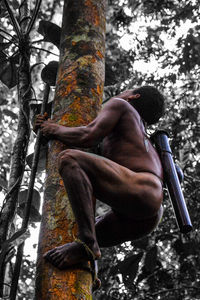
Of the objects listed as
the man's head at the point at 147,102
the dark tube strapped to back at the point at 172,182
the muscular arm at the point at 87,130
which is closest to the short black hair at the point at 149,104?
the man's head at the point at 147,102

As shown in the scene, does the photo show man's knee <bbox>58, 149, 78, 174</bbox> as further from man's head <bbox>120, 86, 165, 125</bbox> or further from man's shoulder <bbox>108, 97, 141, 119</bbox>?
man's head <bbox>120, 86, 165, 125</bbox>

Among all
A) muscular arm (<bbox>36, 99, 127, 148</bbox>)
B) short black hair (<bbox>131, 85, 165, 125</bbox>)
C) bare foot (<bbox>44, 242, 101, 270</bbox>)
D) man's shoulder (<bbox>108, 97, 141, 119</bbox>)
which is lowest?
bare foot (<bbox>44, 242, 101, 270</bbox>)

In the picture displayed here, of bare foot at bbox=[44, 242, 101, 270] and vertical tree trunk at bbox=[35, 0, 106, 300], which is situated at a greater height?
vertical tree trunk at bbox=[35, 0, 106, 300]

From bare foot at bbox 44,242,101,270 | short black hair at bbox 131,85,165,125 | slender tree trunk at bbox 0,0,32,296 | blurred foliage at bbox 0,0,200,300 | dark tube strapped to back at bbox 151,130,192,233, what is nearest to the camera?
A: bare foot at bbox 44,242,101,270

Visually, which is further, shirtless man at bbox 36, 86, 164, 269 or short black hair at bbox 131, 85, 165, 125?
short black hair at bbox 131, 85, 165, 125

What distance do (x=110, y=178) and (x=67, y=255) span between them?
511 millimetres

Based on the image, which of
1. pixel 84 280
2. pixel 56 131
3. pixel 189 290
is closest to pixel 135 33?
pixel 189 290

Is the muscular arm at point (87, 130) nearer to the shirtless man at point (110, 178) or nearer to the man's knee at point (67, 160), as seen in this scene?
the shirtless man at point (110, 178)

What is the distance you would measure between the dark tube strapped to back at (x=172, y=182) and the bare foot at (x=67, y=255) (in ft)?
2.39

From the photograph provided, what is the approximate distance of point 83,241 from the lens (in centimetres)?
209

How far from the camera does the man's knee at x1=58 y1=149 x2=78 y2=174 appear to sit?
2137 millimetres

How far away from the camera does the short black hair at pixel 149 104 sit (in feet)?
9.96

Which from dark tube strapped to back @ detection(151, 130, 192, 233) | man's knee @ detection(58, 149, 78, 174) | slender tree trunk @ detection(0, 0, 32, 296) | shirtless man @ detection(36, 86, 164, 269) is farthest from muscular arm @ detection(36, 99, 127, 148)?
slender tree trunk @ detection(0, 0, 32, 296)

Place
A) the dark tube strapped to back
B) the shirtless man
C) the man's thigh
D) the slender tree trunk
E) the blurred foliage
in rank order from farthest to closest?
the blurred foliage, the slender tree trunk, the dark tube strapped to back, the man's thigh, the shirtless man
